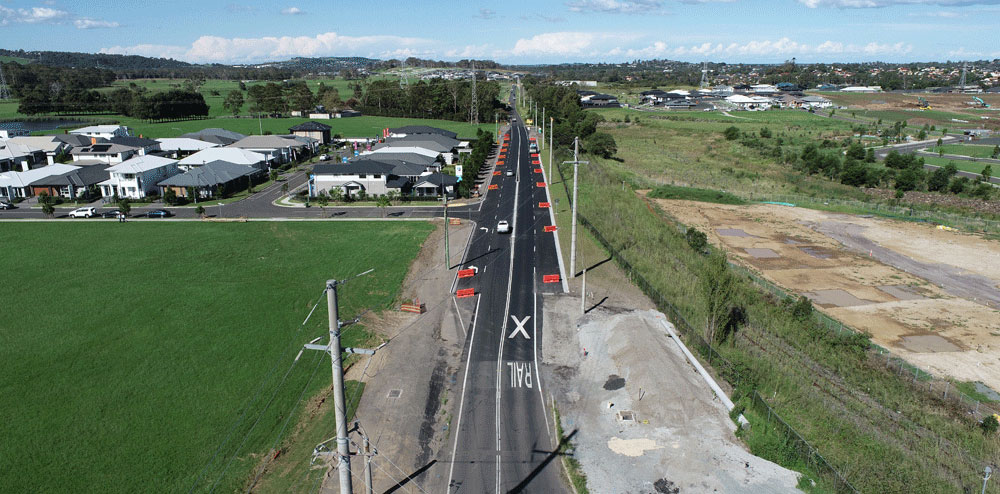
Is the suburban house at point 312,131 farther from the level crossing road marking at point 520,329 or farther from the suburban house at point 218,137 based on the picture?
the level crossing road marking at point 520,329

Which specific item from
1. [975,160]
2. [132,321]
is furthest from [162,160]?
[975,160]

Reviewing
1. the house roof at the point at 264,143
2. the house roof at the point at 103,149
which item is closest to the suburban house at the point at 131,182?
the house roof at the point at 103,149

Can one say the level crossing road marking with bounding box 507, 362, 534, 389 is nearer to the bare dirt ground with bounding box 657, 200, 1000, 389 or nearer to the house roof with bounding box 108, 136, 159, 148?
the bare dirt ground with bounding box 657, 200, 1000, 389

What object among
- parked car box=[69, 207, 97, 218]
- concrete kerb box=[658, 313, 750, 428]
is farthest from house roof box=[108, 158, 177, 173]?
concrete kerb box=[658, 313, 750, 428]

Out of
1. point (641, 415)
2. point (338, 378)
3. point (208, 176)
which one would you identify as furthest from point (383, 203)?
point (338, 378)

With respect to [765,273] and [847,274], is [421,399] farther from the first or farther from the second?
[847,274]

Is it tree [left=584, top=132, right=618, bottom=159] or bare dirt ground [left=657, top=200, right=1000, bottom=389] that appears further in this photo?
tree [left=584, top=132, right=618, bottom=159]

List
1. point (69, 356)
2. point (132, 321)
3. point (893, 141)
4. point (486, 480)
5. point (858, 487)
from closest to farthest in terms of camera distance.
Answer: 1. point (858, 487)
2. point (486, 480)
3. point (69, 356)
4. point (132, 321)
5. point (893, 141)
